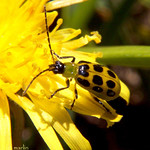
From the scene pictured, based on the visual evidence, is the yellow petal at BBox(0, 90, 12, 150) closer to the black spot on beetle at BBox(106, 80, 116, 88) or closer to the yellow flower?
the yellow flower

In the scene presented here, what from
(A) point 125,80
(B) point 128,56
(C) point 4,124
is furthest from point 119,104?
(C) point 4,124

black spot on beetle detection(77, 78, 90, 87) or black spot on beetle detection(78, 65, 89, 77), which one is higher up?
black spot on beetle detection(78, 65, 89, 77)

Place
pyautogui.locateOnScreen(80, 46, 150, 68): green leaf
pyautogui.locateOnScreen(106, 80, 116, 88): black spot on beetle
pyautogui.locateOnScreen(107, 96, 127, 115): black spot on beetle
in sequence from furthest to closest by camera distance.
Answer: pyautogui.locateOnScreen(107, 96, 127, 115): black spot on beetle
pyautogui.locateOnScreen(80, 46, 150, 68): green leaf
pyautogui.locateOnScreen(106, 80, 116, 88): black spot on beetle

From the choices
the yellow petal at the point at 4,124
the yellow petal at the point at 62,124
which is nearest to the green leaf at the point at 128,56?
the yellow petal at the point at 62,124

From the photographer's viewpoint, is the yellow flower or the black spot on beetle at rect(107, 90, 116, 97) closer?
the yellow flower

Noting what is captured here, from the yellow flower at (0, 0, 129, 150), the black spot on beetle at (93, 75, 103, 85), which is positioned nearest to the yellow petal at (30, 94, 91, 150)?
the yellow flower at (0, 0, 129, 150)

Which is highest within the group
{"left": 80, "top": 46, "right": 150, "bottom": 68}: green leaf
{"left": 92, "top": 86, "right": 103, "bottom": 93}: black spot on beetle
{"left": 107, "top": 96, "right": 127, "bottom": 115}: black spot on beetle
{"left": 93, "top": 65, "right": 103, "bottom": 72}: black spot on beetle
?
{"left": 93, "top": 65, "right": 103, "bottom": 72}: black spot on beetle

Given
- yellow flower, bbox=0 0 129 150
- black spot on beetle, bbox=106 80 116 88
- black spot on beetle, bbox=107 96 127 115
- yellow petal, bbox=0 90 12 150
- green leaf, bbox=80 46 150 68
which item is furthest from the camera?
black spot on beetle, bbox=107 96 127 115
